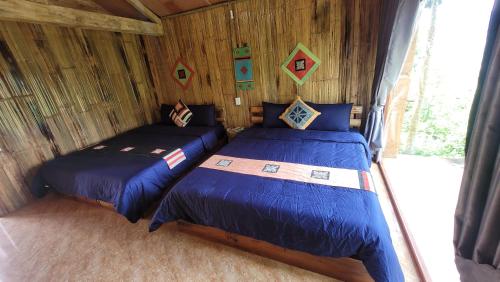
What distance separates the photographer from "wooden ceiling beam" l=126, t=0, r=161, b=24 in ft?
9.49

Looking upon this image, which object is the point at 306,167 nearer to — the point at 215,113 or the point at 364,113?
the point at 364,113

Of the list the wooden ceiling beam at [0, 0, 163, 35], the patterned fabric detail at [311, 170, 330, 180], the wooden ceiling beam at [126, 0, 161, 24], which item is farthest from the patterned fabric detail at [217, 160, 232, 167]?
the wooden ceiling beam at [126, 0, 161, 24]

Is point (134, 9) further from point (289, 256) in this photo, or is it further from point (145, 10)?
point (289, 256)

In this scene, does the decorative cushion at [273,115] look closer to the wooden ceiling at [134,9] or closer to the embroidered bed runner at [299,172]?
the embroidered bed runner at [299,172]

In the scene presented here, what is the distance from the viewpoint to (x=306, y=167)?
1.79m

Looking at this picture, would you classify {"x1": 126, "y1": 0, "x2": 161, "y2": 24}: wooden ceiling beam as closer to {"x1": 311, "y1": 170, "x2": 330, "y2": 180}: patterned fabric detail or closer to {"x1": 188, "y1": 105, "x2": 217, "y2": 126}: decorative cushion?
{"x1": 188, "y1": 105, "x2": 217, "y2": 126}: decorative cushion

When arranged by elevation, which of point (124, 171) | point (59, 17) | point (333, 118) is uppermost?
point (59, 17)

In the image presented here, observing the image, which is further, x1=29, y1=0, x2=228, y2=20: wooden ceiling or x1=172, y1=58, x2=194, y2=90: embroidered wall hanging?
x1=172, y1=58, x2=194, y2=90: embroidered wall hanging

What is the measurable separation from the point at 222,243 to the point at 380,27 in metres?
2.85

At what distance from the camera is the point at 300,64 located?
2.72 m

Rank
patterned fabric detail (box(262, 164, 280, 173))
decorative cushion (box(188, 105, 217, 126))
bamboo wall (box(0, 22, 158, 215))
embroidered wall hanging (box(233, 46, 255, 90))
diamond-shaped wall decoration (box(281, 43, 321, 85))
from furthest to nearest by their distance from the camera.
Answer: decorative cushion (box(188, 105, 217, 126))
embroidered wall hanging (box(233, 46, 255, 90))
diamond-shaped wall decoration (box(281, 43, 321, 85))
bamboo wall (box(0, 22, 158, 215))
patterned fabric detail (box(262, 164, 280, 173))

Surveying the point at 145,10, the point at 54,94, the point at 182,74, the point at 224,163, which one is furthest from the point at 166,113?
the point at 224,163

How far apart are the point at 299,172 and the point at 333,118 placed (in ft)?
3.98

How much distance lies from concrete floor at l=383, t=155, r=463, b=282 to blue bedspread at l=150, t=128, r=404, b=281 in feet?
1.86
